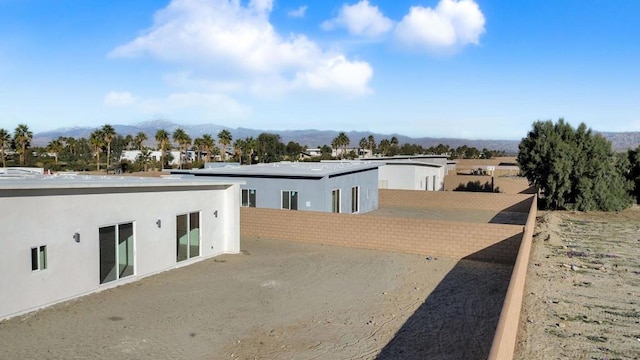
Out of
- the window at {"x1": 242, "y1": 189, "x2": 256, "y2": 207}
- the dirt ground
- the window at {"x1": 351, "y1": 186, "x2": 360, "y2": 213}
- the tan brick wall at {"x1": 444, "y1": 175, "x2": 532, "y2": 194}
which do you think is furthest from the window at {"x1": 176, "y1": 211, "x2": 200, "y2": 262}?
the tan brick wall at {"x1": 444, "y1": 175, "x2": 532, "y2": 194}

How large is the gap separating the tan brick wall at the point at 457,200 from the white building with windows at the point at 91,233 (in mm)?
17949

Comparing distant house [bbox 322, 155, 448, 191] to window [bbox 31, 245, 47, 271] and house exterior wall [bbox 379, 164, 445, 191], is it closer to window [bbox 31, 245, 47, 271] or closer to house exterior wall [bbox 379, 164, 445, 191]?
house exterior wall [bbox 379, 164, 445, 191]

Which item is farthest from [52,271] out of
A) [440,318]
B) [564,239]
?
[564,239]

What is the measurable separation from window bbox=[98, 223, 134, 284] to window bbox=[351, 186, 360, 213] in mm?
14950

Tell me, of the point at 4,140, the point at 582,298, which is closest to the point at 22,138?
the point at 4,140

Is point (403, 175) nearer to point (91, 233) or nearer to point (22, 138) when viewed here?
point (91, 233)

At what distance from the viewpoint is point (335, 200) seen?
24.1 metres

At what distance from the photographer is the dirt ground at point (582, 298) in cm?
841

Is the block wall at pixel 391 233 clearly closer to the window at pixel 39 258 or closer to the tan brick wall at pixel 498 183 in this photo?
the window at pixel 39 258

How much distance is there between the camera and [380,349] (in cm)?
862

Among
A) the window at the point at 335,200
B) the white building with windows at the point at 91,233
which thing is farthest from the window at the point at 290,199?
the white building with windows at the point at 91,233

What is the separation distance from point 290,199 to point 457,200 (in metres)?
12.5

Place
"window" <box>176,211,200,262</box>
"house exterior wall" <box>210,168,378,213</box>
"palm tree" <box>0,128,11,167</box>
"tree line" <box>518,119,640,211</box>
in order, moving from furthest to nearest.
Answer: "palm tree" <box>0,128,11,167</box> → "tree line" <box>518,119,640,211</box> → "house exterior wall" <box>210,168,378,213</box> → "window" <box>176,211,200,262</box>

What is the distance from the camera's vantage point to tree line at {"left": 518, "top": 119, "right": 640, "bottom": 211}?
2895 cm
